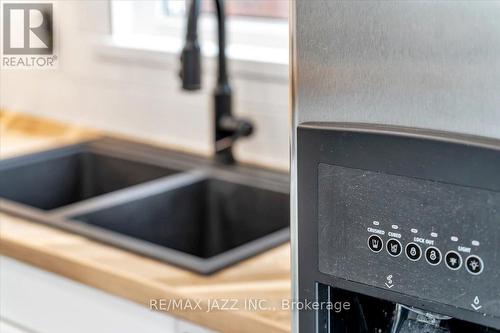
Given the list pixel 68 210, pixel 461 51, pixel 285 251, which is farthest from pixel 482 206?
pixel 68 210

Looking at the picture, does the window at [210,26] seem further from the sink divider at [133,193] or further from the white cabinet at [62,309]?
the white cabinet at [62,309]

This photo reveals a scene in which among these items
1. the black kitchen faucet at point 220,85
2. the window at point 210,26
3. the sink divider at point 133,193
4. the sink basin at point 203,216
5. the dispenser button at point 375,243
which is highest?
the window at point 210,26

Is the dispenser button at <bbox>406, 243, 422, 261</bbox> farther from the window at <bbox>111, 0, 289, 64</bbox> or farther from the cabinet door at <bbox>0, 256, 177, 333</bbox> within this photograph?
the window at <bbox>111, 0, 289, 64</bbox>

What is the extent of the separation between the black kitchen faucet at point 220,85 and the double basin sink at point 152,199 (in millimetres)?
51

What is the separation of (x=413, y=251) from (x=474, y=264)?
6cm

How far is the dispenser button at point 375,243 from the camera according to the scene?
855 mm

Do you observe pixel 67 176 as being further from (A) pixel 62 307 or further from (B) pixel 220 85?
(A) pixel 62 307

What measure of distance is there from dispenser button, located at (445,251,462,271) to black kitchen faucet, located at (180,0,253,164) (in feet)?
3.33

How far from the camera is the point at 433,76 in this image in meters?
0.80

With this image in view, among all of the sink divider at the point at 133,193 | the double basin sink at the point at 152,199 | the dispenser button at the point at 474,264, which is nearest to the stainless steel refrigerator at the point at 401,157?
the dispenser button at the point at 474,264

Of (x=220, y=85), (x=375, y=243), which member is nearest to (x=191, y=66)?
(x=220, y=85)

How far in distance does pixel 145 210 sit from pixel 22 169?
1.28 ft

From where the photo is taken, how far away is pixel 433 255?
0.82m

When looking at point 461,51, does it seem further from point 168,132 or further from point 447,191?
point 168,132
